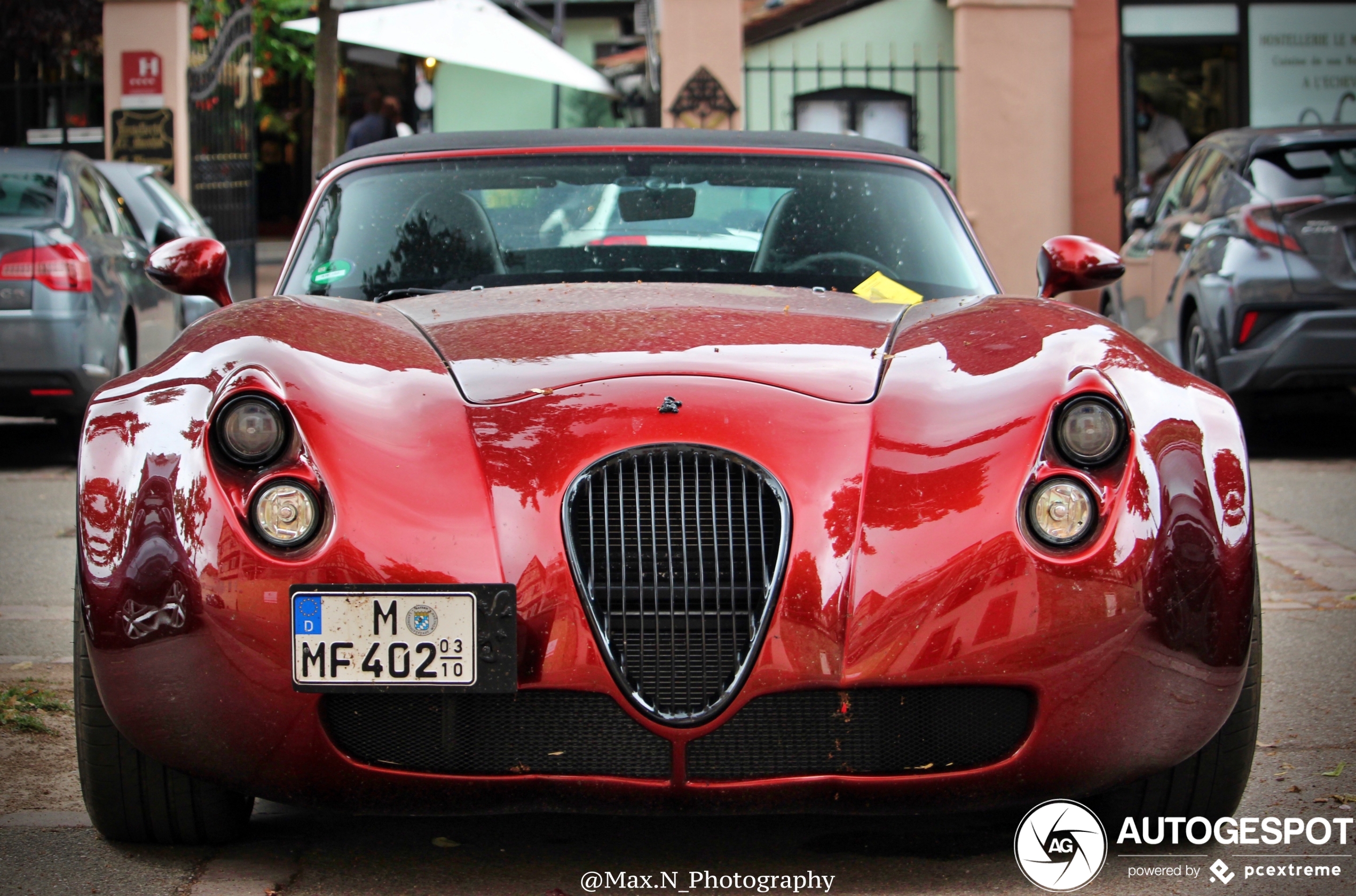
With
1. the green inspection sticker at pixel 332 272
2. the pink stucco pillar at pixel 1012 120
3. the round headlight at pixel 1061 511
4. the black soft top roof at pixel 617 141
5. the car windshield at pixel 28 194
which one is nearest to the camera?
the round headlight at pixel 1061 511

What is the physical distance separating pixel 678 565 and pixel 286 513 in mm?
640

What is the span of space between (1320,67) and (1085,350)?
14.5 metres

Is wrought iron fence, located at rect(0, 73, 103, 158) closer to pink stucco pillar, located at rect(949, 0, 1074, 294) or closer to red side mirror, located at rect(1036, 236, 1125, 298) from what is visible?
pink stucco pillar, located at rect(949, 0, 1074, 294)

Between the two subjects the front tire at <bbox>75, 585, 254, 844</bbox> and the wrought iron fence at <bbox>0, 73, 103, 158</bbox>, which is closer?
the front tire at <bbox>75, 585, 254, 844</bbox>

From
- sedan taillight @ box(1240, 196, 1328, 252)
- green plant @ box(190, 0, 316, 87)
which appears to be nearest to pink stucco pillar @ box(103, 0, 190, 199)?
green plant @ box(190, 0, 316, 87)

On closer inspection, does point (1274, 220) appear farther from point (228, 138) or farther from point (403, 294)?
point (228, 138)

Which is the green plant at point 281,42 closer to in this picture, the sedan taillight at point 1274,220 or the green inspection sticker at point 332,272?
the sedan taillight at point 1274,220

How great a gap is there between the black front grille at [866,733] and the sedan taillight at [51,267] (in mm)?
6627

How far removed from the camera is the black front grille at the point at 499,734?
8.95 feet

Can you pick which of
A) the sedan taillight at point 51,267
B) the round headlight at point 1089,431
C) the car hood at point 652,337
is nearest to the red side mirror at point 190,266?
the car hood at point 652,337

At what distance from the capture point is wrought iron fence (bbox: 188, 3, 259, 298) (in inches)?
634

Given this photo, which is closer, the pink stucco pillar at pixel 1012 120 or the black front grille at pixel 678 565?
the black front grille at pixel 678 565

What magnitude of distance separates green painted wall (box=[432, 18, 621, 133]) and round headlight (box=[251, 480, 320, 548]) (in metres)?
20.1

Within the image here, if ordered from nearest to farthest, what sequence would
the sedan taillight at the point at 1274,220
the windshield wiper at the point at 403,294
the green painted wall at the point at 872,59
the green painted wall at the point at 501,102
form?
the windshield wiper at the point at 403,294, the sedan taillight at the point at 1274,220, the green painted wall at the point at 872,59, the green painted wall at the point at 501,102
